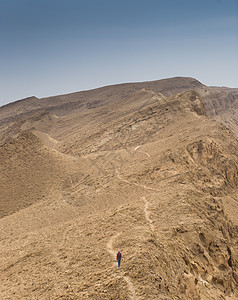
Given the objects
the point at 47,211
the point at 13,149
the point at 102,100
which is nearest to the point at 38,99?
the point at 102,100

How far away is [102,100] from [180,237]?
274 feet

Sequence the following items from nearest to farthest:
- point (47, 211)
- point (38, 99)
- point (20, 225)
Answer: point (20, 225), point (47, 211), point (38, 99)

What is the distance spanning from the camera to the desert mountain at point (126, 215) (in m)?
11.7

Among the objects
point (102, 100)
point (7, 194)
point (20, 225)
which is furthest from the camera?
point (102, 100)

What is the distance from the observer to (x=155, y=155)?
1152 inches

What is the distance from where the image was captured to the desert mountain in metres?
11.7

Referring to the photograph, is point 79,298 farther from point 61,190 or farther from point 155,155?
point 155,155

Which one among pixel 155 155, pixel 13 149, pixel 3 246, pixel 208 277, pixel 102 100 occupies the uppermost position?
pixel 102 100

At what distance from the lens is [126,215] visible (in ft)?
55.7

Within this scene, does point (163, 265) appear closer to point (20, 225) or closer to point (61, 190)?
point (20, 225)

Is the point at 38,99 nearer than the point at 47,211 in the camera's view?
No

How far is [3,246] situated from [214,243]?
12.8 meters

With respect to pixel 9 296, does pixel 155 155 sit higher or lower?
higher

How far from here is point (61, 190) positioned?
24906 millimetres
